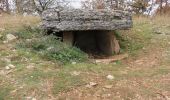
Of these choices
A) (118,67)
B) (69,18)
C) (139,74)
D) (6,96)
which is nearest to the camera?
(6,96)

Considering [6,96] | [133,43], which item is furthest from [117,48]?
[6,96]

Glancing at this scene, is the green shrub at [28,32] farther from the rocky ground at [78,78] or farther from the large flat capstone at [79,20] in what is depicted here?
the large flat capstone at [79,20]

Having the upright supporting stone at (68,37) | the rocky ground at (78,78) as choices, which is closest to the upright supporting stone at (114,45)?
the rocky ground at (78,78)

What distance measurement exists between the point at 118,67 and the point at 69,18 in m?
1.53

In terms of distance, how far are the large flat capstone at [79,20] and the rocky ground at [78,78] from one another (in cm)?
84

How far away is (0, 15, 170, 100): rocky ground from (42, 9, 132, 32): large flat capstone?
0.84 meters

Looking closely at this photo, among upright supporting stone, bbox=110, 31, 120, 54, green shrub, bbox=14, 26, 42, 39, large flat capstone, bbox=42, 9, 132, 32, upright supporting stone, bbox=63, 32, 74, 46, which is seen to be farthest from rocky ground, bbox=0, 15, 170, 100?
upright supporting stone, bbox=63, 32, 74, 46

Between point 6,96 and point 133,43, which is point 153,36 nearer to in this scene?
point 133,43

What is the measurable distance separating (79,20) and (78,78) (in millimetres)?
1917

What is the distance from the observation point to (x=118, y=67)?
22.9ft

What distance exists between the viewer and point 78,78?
19.5 ft

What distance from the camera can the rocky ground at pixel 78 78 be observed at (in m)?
5.53

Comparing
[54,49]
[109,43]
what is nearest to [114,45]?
[109,43]

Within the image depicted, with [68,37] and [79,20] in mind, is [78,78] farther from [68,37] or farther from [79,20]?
[68,37]
